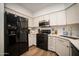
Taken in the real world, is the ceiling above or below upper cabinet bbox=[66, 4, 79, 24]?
above

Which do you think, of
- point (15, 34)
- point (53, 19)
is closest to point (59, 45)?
point (53, 19)

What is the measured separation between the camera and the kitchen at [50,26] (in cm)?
103

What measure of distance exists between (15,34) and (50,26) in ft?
1.83

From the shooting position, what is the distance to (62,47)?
1.09m

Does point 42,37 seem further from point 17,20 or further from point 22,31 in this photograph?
point 17,20

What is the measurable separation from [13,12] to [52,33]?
2.16ft

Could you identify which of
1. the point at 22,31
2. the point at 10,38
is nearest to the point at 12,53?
the point at 10,38

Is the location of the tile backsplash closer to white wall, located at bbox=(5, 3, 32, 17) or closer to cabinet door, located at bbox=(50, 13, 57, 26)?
cabinet door, located at bbox=(50, 13, 57, 26)

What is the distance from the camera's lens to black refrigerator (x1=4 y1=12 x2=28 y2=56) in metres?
1.01

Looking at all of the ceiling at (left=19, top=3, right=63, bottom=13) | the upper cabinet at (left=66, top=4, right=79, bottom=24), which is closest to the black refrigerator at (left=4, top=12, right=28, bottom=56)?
the ceiling at (left=19, top=3, right=63, bottom=13)

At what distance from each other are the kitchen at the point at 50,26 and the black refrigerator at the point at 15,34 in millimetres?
19

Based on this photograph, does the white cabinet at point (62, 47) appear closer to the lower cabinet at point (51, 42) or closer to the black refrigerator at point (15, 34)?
the lower cabinet at point (51, 42)

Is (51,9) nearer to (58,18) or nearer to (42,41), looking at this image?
(58,18)

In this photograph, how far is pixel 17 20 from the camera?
41.6 inches
